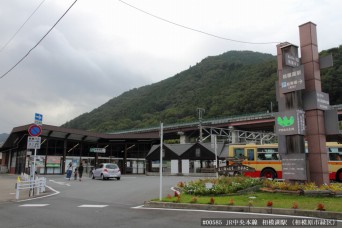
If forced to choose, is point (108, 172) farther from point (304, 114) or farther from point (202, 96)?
point (202, 96)

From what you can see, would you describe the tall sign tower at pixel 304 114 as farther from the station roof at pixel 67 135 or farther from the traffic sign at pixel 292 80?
the station roof at pixel 67 135

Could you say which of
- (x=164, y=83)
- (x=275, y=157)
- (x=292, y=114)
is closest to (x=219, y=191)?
(x=292, y=114)

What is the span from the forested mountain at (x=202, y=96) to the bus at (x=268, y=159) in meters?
45.6

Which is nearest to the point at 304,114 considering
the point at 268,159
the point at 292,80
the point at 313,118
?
the point at 313,118

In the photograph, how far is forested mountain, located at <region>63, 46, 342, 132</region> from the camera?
77312 mm

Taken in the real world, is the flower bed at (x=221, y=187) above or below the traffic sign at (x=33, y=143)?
below

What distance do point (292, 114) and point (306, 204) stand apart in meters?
5.47

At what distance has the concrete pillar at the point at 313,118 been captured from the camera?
1358 cm

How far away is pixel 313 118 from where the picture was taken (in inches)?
557

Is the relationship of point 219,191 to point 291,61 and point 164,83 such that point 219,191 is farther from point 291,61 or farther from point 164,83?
point 164,83

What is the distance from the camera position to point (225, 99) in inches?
3369

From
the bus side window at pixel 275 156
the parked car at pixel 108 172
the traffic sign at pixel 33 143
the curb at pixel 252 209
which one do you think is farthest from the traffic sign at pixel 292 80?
the parked car at pixel 108 172

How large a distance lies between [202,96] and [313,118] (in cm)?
7779

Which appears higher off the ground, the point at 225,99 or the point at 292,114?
the point at 225,99
